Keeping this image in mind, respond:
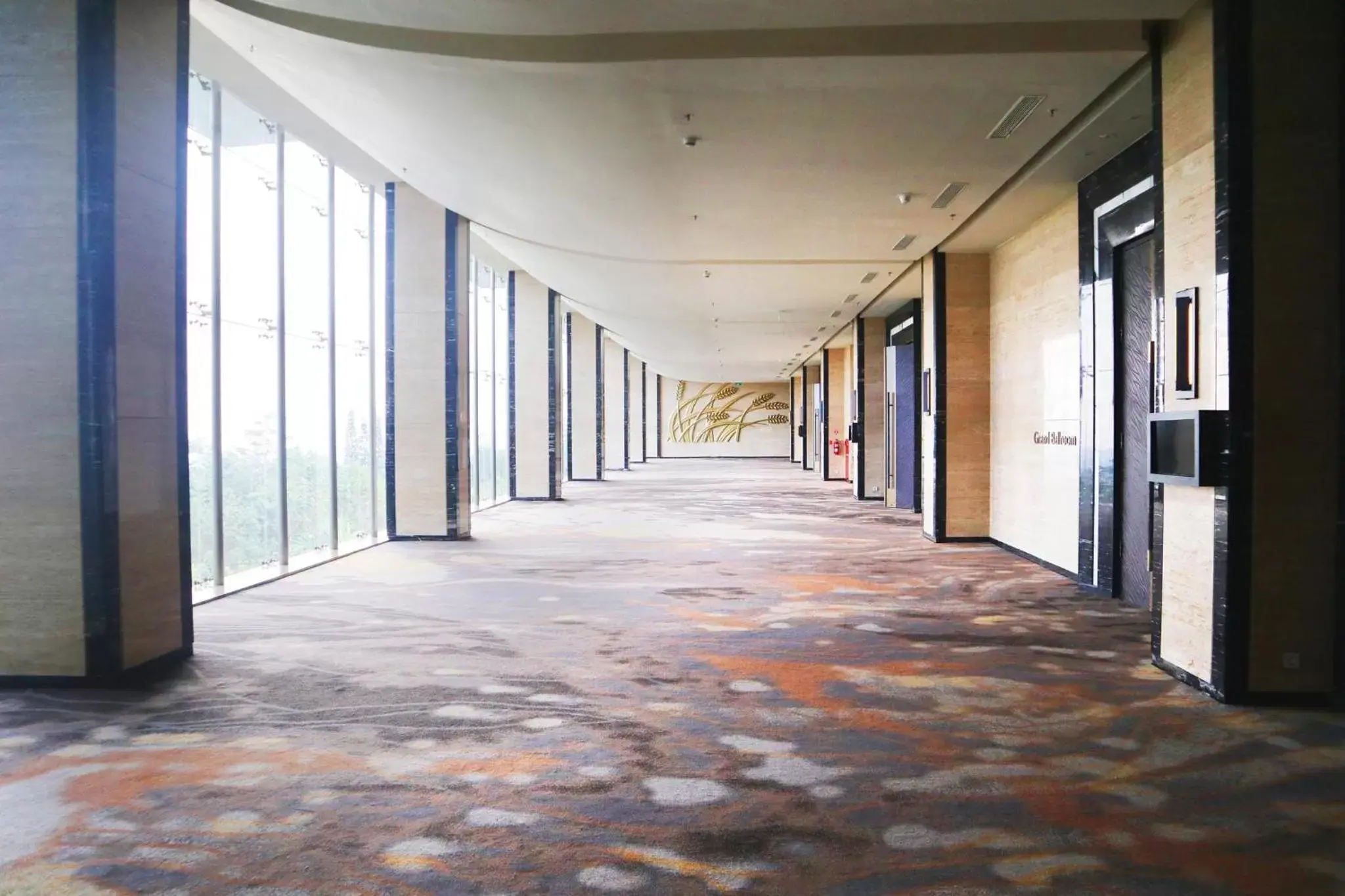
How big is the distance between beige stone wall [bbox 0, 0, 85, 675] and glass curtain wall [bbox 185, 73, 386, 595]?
1.60 meters

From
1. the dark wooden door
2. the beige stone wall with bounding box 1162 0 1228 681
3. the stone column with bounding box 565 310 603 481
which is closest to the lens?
the beige stone wall with bounding box 1162 0 1228 681

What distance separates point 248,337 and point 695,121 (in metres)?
4.70

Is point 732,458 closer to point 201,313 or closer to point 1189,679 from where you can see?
point 201,313

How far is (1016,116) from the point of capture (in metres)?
6.52

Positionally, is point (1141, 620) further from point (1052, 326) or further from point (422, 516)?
point (422, 516)

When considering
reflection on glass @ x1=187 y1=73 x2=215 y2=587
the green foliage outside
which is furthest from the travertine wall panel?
reflection on glass @ x1=187 y1=73 x2=215 y2=587

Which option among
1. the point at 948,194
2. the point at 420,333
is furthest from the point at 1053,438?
the point at 420,333

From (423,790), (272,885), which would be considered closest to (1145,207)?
(423,790)

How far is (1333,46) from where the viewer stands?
178 inches

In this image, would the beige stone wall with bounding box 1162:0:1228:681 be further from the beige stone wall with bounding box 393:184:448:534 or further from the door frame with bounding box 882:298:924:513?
the beige stone wall with bounding box 393:184:448:534

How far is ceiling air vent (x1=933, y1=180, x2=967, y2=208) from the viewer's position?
8234 mm

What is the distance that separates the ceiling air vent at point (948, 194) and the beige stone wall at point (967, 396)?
237 centimetres

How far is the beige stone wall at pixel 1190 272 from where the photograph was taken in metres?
4.75

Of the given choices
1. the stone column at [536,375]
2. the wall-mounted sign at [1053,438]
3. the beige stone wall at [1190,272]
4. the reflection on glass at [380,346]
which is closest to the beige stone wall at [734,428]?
the stone column at [536,375]
